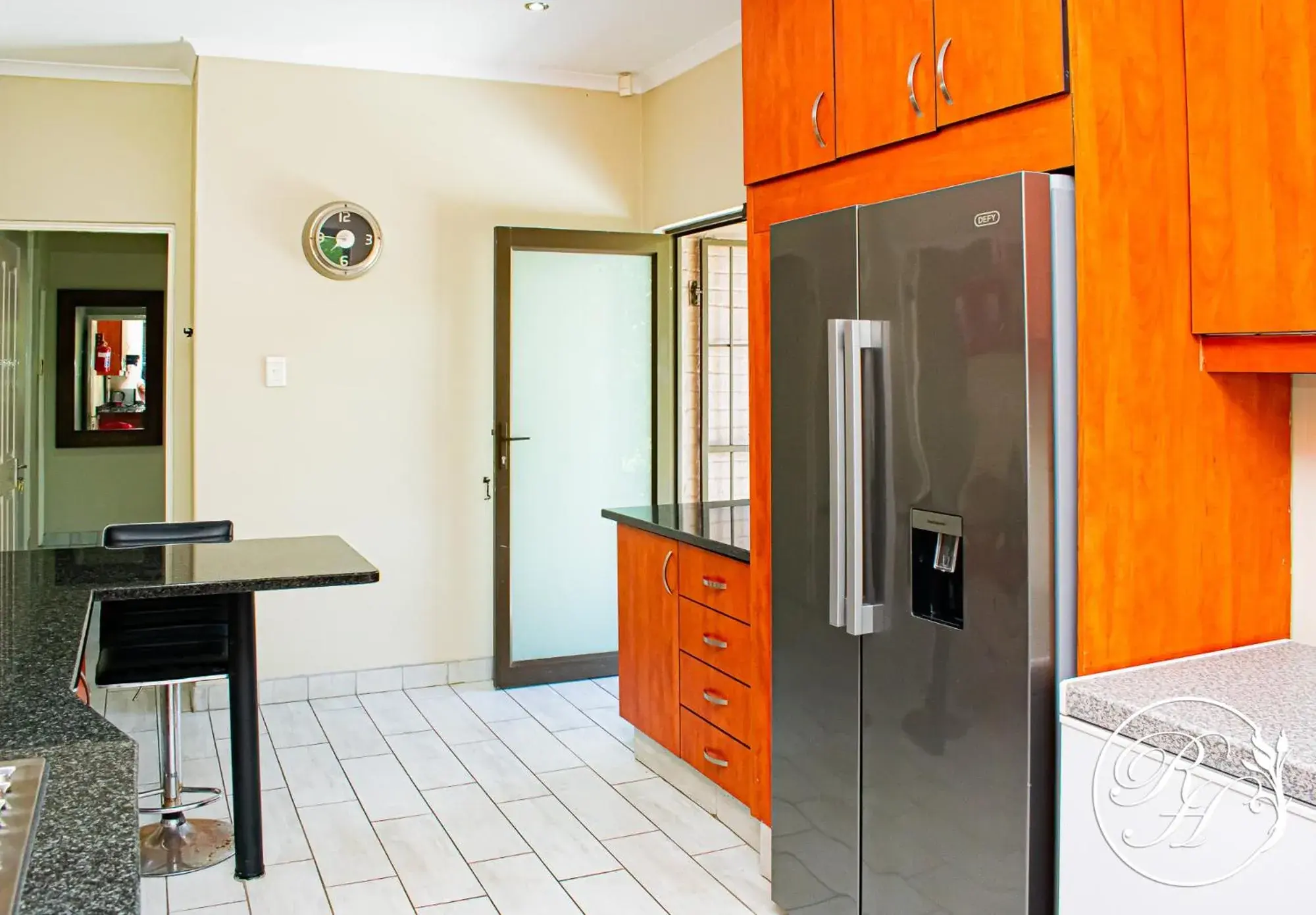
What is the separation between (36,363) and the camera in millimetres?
6660

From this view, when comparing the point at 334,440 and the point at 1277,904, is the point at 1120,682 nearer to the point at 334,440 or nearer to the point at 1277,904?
the point at 1277,904

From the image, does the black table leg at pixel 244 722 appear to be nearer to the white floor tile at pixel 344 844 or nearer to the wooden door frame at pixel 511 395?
the white floor tile at pixel 344 844

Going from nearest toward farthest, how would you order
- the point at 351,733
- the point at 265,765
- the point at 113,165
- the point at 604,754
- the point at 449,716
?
the point at 265,765
the point at 604,754
the point at 351,733
the point at 449,716
the point at 113,165

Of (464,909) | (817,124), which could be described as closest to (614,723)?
(464,909)

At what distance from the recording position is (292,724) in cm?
429

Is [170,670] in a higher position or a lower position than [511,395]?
lower

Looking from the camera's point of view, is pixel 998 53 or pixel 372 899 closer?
pixel 998 53

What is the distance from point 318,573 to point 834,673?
1.21m

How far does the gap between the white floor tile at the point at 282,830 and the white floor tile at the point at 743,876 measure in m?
1.13

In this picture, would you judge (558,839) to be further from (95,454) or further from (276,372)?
(95,454)

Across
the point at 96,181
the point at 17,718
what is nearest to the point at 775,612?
the point at 17,718

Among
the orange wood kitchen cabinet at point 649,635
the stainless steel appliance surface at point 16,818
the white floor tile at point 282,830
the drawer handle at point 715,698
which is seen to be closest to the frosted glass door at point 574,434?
the orange wood kitchen cabinet at point 649,635

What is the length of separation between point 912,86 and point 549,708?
310 cm

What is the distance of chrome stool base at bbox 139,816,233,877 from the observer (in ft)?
9.67
